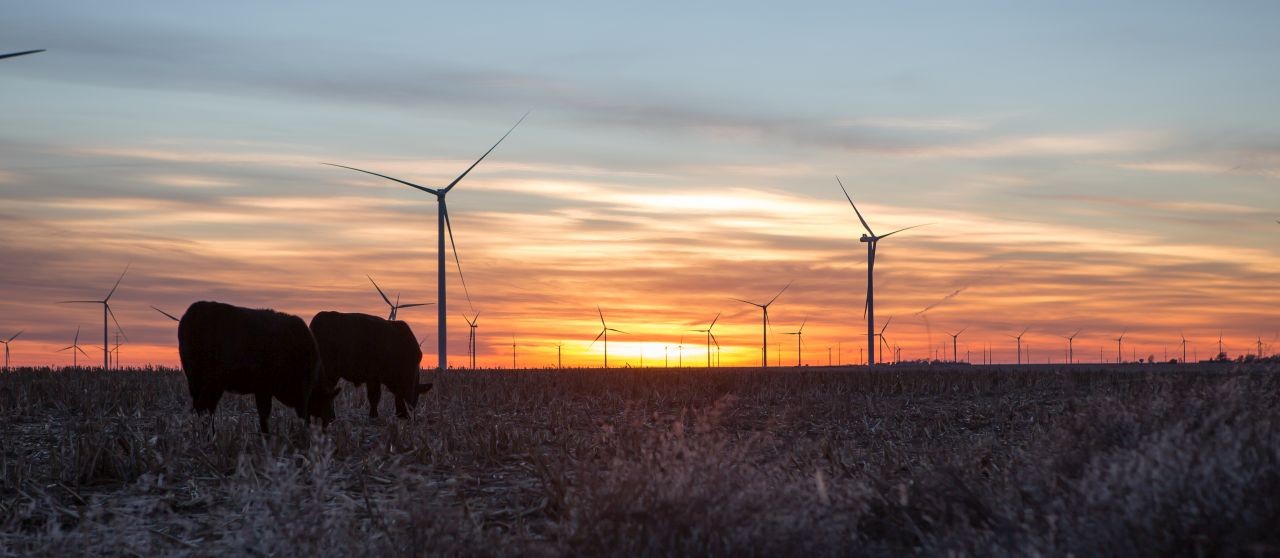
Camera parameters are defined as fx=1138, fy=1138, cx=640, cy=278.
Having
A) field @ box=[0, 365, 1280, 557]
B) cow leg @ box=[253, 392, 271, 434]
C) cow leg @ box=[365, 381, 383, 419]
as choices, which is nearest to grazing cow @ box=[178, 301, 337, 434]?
cow leg @ box=[253, 392, 271, 434]

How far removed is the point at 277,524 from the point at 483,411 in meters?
13.5

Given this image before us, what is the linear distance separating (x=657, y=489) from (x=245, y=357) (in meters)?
10.1

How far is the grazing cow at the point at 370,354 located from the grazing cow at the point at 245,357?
9.50ft

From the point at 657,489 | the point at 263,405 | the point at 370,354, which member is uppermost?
the point at 370,354

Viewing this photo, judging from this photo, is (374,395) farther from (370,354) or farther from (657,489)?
(657,489)

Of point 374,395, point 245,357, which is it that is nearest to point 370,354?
point 374,395

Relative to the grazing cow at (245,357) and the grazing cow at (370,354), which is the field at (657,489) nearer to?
the grazing cow at (245,357)

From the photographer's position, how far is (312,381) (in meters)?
16.5

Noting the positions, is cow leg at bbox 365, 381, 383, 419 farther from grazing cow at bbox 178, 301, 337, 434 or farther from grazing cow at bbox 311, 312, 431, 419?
grazing cow at bbox 178, 301, 337, 434

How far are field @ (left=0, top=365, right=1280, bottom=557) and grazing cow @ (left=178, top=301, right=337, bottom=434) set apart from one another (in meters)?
0.49

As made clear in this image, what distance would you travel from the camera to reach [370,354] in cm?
2012

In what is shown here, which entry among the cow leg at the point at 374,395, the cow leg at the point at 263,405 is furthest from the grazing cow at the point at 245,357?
the cow leg at the point at 374,395

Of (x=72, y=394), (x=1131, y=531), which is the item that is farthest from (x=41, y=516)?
(x=72, y=394)

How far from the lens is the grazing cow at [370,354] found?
19.8m
